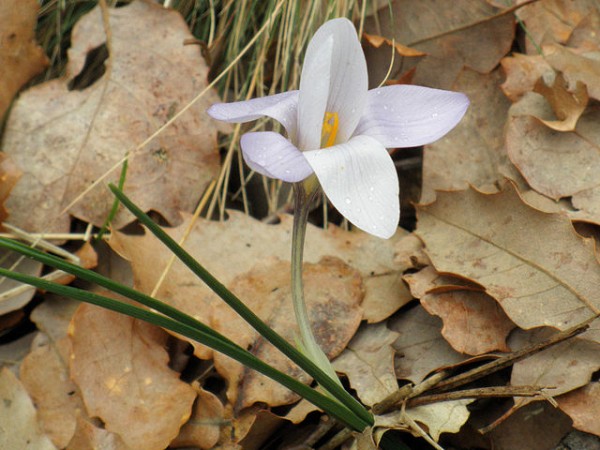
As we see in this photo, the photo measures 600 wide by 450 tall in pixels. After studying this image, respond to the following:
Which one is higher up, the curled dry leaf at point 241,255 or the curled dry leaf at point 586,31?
the curled dry leaf at point 586,31

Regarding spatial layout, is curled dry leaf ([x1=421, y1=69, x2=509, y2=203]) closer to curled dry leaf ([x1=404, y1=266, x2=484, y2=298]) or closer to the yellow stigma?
curled dry leaf ([x1=404, y1=266, x2=484, y2=298])

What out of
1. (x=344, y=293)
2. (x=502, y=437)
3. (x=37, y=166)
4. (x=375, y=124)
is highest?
(x=375, y=124)

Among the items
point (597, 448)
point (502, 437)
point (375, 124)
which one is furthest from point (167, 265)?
point (597, 448)

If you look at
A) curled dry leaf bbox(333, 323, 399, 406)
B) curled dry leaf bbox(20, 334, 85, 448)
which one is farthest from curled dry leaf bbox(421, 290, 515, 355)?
curled dry leaf bbox(20, 334, 85, 448)

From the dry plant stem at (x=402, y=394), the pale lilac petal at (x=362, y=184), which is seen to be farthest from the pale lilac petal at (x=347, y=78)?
the dry plant stem at (x=402, y=394)

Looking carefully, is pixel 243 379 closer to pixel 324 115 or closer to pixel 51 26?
pixel 324 115

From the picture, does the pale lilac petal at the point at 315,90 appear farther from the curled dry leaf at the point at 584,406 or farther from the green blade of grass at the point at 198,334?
the curled dry leaf at the point at 584,406
